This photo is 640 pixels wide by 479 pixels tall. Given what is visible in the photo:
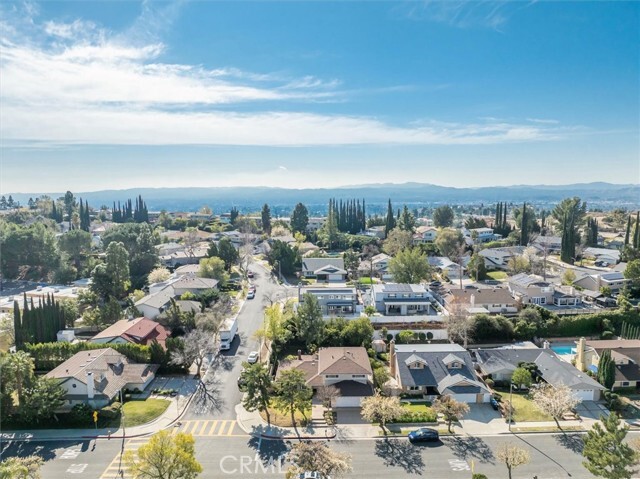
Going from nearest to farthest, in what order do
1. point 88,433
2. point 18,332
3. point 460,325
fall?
point 88,433 → point 18,332 → point 460,325

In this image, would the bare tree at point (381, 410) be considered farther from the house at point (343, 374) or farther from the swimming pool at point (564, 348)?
the swimming pool at point (564, 348)

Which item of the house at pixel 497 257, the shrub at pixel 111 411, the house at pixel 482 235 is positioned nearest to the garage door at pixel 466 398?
the shrub at pixel 111 411

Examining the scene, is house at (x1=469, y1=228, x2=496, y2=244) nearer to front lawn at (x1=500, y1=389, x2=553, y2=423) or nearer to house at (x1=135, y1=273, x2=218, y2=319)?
house at (x1=135, y1=273, x2=218, y2=319)

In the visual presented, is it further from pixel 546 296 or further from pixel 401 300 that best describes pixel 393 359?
pixel 546 296

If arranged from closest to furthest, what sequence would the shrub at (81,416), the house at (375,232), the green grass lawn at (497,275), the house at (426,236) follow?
the shrub at (81,416)
the green grass lawn at (497,275)
the house at (426,236)
the house at (375,232)

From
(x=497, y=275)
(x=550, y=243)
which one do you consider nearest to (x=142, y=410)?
(x=497, y=275)

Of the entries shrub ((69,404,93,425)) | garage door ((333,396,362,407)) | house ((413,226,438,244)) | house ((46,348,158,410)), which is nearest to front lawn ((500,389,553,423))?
garage door ((333,396,362,407))

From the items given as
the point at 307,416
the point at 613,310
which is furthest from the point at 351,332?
the point at 613,310
